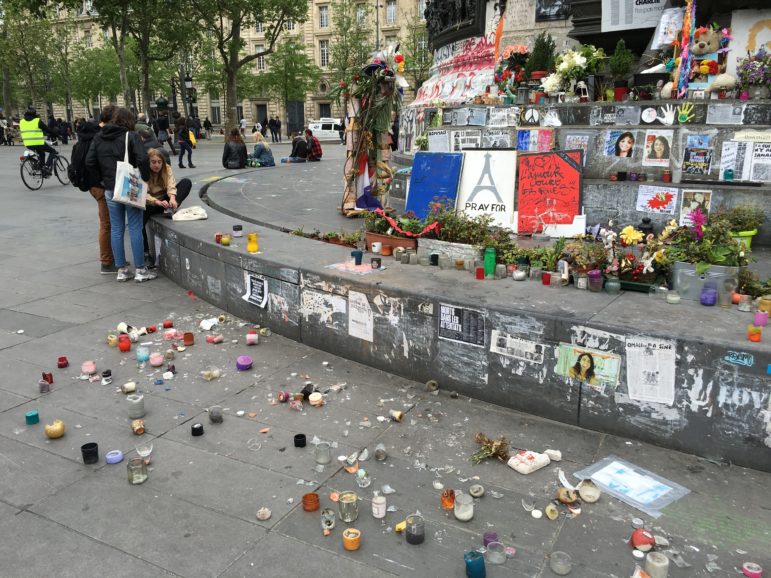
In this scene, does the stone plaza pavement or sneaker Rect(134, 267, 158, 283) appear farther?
sneaker Rect(134, 267, 158, 283)

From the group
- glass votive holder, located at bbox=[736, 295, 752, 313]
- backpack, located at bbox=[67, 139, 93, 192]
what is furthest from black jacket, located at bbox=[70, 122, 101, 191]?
glass votive holder, located at bbox=[736, 295, 752, 313]

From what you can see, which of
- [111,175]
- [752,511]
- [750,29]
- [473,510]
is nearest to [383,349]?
[473,510]

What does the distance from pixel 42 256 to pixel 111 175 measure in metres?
2.43

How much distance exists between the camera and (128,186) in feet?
23.8

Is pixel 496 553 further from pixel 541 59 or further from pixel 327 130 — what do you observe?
pixel 327 130

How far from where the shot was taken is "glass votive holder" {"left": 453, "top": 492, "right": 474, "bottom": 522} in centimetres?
310

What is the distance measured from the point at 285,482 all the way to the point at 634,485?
1.93 meters

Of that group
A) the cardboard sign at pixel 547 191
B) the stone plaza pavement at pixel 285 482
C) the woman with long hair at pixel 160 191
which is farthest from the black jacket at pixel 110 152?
the cardboard sign at pixel 547 191

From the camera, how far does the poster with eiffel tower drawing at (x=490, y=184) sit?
7352 millimetres

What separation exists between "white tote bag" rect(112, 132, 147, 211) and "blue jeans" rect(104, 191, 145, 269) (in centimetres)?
14

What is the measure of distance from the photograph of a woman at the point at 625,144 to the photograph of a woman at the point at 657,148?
192 millimetres

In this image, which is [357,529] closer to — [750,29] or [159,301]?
[159,301]

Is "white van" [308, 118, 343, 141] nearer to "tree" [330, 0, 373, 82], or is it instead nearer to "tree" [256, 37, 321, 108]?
"tree" [330, 0, 373, 82]

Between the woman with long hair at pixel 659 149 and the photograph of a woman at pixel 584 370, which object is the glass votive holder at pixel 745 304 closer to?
the photograph of a woman at pixel 584 370
